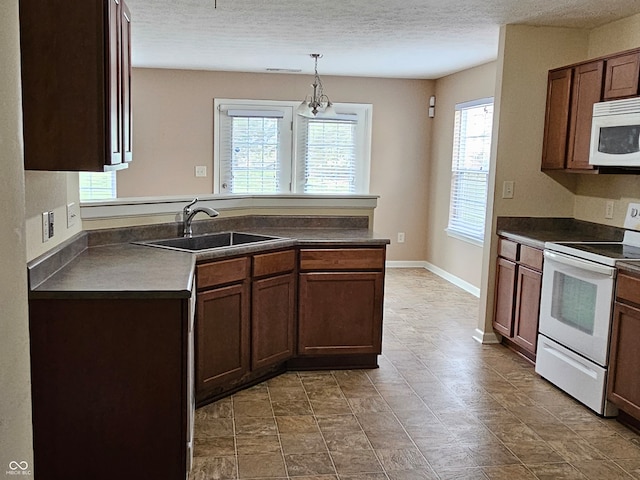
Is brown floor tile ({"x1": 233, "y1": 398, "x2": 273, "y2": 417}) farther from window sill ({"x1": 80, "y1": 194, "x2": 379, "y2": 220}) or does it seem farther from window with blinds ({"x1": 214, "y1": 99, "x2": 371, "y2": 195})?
window with blinds ({"x1": 214, "y1": 99, "x2": 371, "y2": 195})

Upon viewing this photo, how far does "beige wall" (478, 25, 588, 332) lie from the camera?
4473 mm

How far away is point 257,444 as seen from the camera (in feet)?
9.80

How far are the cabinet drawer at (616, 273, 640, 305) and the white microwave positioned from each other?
2.40ft

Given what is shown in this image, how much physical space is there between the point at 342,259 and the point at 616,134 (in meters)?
1.76

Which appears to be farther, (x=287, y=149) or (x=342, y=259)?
(x=287, y=149)

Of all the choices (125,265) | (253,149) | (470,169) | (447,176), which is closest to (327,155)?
(253,149)

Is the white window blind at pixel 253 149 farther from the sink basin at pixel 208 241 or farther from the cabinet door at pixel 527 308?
the cabinet door at pixel 527 308

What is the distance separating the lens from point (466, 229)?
22.1ft

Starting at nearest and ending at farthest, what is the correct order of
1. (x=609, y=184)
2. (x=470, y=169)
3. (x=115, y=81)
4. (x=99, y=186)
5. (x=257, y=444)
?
(x=115, y=81) → (x=257, y=444) → (x=609, y=184) → (x=470, y=169) → (x=99, y=186)

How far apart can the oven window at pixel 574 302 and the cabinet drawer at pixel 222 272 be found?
6.06ft

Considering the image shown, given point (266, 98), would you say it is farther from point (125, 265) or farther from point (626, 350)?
point (626, 350)

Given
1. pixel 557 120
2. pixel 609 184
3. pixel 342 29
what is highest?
pixel 342 29

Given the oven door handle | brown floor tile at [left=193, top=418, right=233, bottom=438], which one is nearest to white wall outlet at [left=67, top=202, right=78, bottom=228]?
brown floor tile at [left=193, top=418, right=233, bottom=438]

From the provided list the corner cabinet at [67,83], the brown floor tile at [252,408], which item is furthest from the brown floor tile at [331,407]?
the corner cabinet at [67,83]
